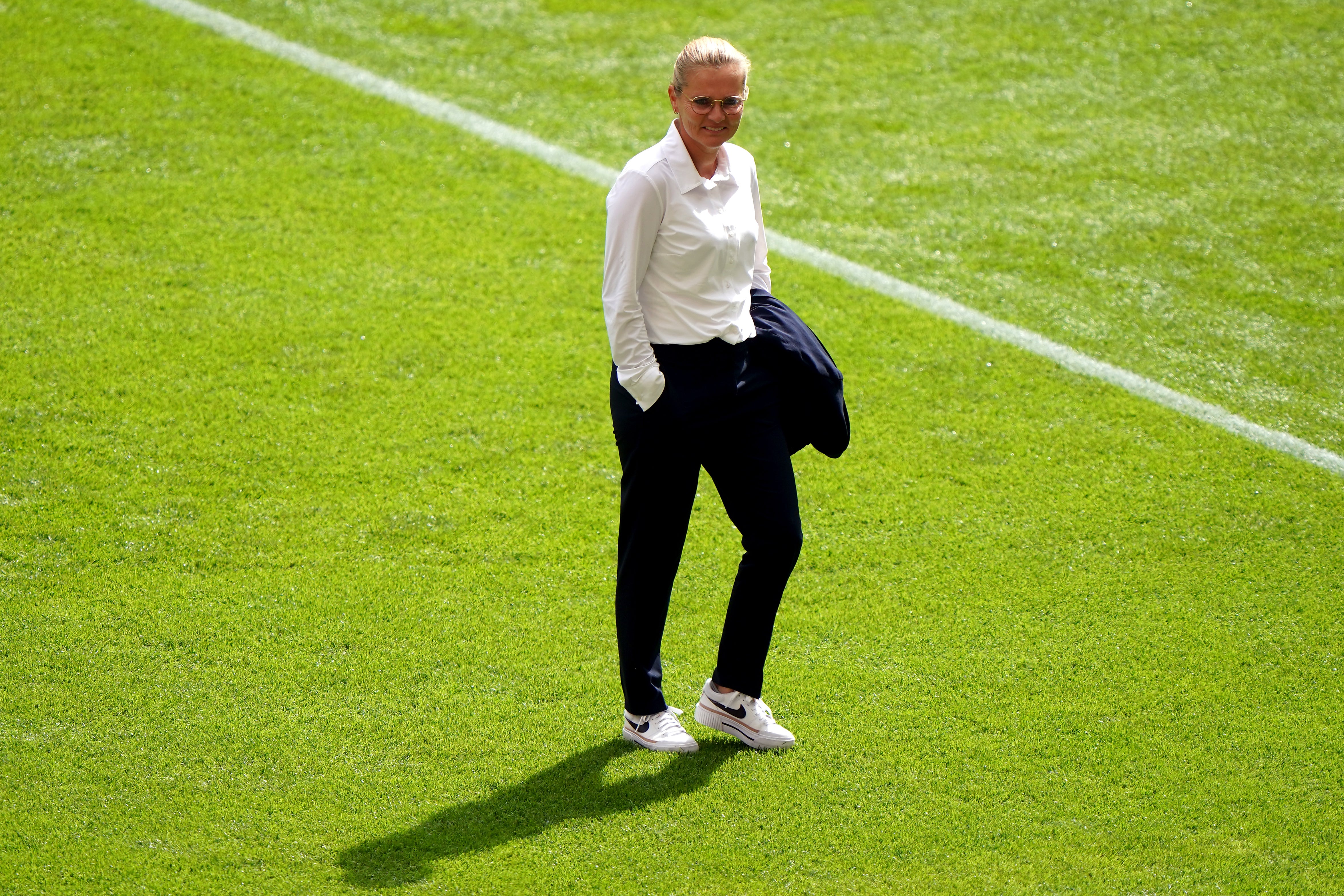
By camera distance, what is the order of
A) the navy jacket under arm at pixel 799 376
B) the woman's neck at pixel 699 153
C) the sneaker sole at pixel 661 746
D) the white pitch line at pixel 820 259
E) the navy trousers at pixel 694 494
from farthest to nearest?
the white pitch line at pixel 820 259, the sneaker sole at pixel 661 746, the navy jacket under arm at pixel 799 376, the navy trousers at pixel 694 494, the woman's neck at pixel 699 153

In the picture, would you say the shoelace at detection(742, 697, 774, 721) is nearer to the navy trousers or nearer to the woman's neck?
the navy trousers

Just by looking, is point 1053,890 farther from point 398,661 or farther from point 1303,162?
point 1303,162

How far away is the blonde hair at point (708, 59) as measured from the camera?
12.3ft

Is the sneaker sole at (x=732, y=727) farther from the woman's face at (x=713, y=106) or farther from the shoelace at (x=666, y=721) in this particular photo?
the woman's face at (x=713, y=106)

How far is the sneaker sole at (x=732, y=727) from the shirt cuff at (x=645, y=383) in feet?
3.33

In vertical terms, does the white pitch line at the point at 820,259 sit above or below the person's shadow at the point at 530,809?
above

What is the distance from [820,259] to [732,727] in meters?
3.53

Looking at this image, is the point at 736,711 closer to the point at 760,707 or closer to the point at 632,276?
the point at 760,707

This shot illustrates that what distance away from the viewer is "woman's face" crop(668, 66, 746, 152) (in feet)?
12.4

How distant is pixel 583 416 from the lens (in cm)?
609

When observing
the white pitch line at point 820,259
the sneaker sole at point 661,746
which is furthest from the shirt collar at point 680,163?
the white pitch line at point 820,259

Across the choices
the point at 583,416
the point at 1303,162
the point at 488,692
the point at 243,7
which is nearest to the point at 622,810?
the point at 488,692

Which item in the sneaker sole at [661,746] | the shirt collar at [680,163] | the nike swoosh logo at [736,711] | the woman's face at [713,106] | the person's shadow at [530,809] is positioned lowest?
the person's shadow at [530,809]

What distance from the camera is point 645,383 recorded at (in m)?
3.88
